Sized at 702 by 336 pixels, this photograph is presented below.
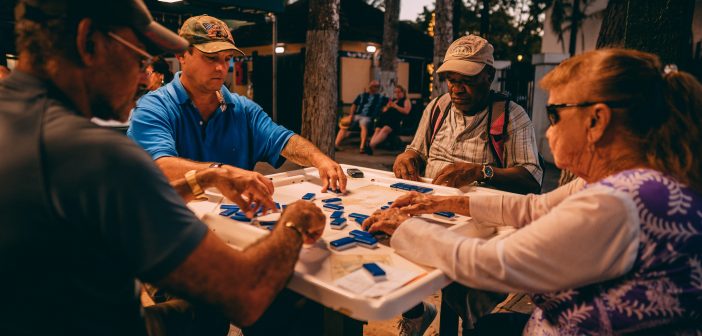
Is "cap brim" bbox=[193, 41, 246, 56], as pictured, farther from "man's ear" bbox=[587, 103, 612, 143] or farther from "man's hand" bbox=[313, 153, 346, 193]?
"man's ear" bbox=[587, 103, 612, 143]

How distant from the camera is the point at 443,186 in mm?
2977

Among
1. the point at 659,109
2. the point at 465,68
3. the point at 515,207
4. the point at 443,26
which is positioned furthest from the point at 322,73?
the point at 659,109

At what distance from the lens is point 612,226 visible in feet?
4.50

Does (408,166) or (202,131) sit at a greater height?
(202,131)

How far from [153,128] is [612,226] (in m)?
2.63

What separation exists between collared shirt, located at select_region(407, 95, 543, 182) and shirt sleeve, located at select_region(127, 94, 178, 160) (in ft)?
6.51

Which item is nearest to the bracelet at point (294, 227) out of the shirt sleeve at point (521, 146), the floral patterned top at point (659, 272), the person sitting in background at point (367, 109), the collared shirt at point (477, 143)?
the floral patterned top at point (659, 272)

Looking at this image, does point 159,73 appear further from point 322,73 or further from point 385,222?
point 385,222

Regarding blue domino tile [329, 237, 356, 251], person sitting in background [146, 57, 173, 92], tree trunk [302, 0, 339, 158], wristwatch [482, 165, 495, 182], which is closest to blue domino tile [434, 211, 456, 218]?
blue domino tile [329, 237, 356, 251]

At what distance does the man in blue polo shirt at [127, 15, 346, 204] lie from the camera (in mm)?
3008

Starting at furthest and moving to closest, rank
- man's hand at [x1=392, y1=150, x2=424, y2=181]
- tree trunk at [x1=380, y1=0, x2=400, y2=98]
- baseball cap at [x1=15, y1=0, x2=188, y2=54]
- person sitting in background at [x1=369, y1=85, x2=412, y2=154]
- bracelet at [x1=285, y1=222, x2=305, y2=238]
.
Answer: tree trunk at [x1=380, y1=0, x2=400, y2=98]
person sitting in background at [x1=369, y1=85, x2=412, y2=154]
man's hand at [x1=392, y1=150, x2=424, y2=181]
bracelet at [x1=285, y1=222, x2=305, y2=238]
baseball cap at [x1=15, y1=0, x2=188, y2=54]

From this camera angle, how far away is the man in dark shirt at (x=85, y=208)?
119 centimetres

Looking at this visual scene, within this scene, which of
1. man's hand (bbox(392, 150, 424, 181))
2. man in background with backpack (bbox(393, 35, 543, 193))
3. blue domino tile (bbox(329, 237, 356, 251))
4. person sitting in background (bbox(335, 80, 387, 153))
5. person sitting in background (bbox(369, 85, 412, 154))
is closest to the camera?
blue domino tile (bbox(329, 237, 356, 251))

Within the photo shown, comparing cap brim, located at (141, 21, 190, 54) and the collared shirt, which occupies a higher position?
cap brim, located at (141, 21, 190, 54)
